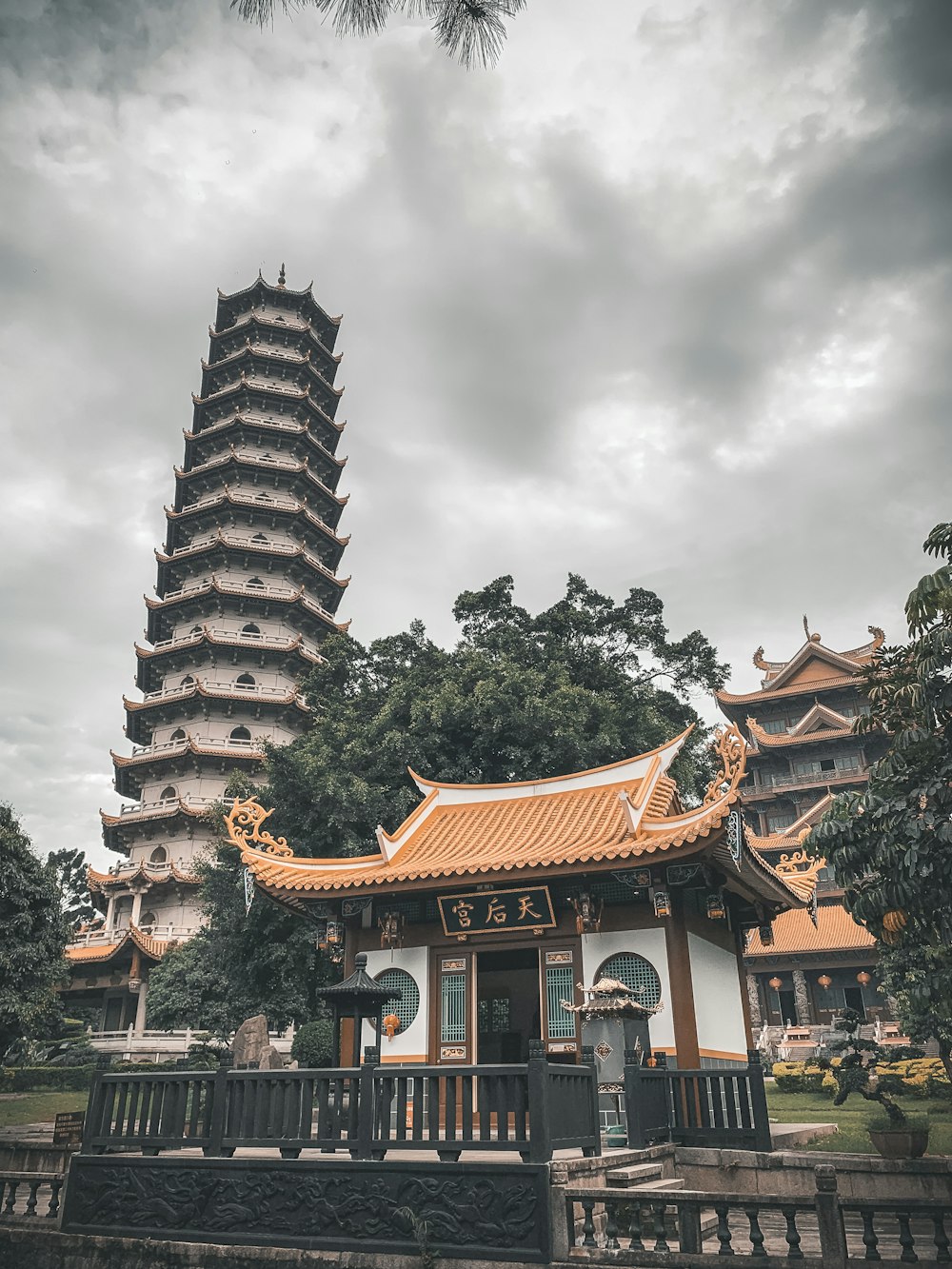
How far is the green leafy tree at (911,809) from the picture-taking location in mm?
9195

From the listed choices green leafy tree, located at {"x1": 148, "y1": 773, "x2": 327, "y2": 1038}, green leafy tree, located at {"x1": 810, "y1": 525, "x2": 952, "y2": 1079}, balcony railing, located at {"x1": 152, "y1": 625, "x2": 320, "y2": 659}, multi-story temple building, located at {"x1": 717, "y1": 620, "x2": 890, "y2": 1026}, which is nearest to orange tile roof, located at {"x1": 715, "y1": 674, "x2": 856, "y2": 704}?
multi-story temple building, located at {"x1": 717, "y1": 620, "x2": 890, "y2": 1026}

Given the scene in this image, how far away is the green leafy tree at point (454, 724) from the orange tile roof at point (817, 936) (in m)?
8.98

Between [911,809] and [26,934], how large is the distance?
53.9 ft

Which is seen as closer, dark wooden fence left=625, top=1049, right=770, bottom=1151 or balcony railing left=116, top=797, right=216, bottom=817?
dark wooden fence left=625, top=1049, right=770, bottom=1151

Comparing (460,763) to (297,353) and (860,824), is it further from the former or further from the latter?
(297,353)

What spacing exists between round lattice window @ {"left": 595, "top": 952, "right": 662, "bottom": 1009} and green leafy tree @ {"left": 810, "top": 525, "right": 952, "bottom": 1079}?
9.39 ft

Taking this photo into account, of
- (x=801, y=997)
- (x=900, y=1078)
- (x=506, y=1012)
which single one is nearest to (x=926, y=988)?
(x=506, y=1012)

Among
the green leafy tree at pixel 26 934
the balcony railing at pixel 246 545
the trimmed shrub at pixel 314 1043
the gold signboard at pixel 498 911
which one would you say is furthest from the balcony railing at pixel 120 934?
the gold signboard at pixel 498 911

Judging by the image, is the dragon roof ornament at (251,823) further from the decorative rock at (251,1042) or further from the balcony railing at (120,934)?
the balcony railing at (120,934)

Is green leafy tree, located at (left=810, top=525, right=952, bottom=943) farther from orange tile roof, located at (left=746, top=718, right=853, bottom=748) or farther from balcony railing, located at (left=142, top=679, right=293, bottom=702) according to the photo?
orange tile roof, located at (left=746, top=718, right=853, bottom=748)

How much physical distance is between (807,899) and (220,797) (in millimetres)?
25969

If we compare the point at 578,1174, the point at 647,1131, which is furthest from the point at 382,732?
the point at 578,1174

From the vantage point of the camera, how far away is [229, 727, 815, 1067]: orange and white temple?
1218 centimetres

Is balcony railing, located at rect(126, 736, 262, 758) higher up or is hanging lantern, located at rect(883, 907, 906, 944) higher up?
balcony railing, located at rect(126, 736, 262, 758)
